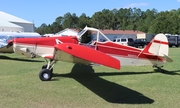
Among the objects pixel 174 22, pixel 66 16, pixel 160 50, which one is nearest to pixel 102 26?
pixel 66 16

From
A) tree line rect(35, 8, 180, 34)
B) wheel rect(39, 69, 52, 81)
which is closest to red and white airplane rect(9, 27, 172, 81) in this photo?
wheel rect(39, 69, 52, 81)

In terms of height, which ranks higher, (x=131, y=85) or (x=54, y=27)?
(x=54, y=27)

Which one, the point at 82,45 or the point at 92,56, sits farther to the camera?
the point at 82,45

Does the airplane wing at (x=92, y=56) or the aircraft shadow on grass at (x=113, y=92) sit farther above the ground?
the airplane wing at (x=92, y=56)

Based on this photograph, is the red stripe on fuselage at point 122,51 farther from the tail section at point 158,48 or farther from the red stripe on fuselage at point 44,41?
the red stripe on fuselage at point 44,41

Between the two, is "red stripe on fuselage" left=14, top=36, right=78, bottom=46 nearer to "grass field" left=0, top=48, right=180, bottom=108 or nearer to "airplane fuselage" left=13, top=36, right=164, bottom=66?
"airplane fuselage" left=13, top=36, right=164, bottom=66

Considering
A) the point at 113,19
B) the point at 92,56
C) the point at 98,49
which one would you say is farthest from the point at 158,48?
the point at 113,19

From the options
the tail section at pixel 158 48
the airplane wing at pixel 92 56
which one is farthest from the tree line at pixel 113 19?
the airplane wing at pixel 92 56

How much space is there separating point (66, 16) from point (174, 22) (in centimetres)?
7172

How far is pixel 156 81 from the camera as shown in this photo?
26.7 feet

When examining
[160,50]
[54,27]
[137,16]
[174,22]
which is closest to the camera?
[160,50]

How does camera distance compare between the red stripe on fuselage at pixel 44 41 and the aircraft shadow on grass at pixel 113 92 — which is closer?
the aircraft shadow on grass at pixel 113 92

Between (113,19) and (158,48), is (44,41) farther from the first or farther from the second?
(113,19)

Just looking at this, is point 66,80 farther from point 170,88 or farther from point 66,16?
point 66,16
